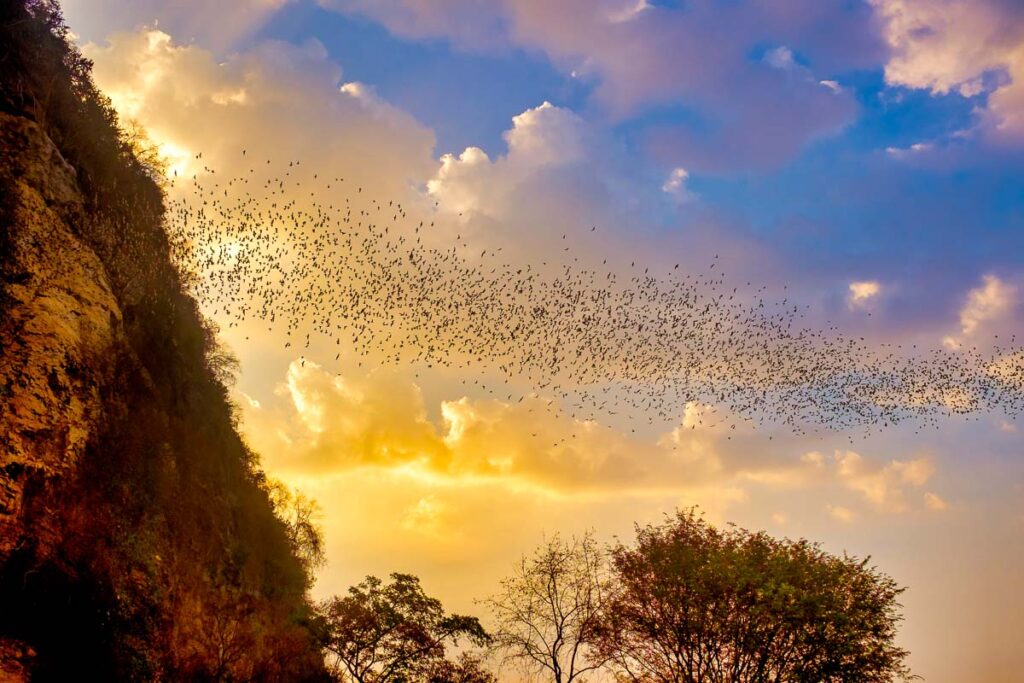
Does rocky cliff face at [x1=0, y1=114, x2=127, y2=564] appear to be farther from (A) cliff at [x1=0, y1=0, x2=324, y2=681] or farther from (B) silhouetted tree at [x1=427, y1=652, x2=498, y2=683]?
(B) silhouetted tree at [x1=427, y1=652, x2=498, y2=683]

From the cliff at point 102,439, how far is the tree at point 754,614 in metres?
19.6

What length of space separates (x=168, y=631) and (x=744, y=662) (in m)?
24.4

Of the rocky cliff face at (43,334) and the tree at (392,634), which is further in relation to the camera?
the tree at (392,634)

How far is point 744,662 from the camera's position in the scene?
3042 centimetres

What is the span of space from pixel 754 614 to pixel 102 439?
27925 mm

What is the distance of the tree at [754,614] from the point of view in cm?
2919

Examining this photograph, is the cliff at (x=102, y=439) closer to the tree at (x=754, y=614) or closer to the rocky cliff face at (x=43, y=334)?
the rocky cliff face at (x=43, y=334)

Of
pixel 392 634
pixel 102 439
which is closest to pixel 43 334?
pixel 102 439

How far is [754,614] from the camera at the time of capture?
30000 mm

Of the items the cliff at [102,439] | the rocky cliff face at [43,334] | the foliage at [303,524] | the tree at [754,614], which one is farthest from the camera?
the foliage at [303,524]

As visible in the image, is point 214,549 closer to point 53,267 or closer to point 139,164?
point 53,267

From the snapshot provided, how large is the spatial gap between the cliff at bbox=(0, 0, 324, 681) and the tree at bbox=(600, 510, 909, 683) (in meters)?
19.6

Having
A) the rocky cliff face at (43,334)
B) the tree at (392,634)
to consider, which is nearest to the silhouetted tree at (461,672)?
the tree at (392,634)

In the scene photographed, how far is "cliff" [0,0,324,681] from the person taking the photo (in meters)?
21.3
